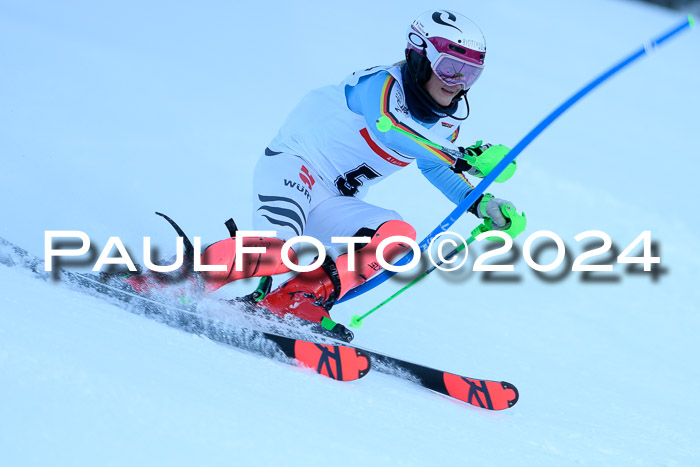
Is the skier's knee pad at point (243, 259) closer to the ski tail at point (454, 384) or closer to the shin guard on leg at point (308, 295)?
the shin guard on leg at point (308, 295)

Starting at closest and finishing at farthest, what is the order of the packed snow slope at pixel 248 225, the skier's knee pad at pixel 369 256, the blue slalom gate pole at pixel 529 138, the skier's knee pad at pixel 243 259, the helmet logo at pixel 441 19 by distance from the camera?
the packed snow slope at pixel 248 225 → the blue slalom gate pole at pixel 529 138 → the skier's knee pad at pixel 243 259 → the helmet logo at pixel 441 19 → the skier's knee pad at pixel 369 256

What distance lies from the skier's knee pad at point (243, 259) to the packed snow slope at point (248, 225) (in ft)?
1.15

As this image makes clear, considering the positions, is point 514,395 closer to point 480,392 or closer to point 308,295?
point 480,392

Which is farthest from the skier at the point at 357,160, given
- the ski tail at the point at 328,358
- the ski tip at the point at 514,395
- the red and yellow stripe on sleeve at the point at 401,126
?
the ski tip at the point at 514,395

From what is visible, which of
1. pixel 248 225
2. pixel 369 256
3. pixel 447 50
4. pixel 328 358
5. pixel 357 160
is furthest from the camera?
pixel 248 225

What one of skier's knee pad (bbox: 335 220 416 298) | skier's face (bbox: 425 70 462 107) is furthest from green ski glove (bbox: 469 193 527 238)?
skier's face (bbox: 425 70 462 107)

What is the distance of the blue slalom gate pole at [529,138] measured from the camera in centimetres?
246

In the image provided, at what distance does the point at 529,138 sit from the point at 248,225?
6.74 feet

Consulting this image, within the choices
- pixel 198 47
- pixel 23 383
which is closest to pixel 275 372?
pixel 23 383

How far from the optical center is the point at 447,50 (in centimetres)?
280

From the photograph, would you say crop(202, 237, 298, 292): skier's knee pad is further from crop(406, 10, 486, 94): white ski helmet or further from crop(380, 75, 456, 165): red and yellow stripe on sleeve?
Answer: crop(406, 10, 486, 94): white ski helmet

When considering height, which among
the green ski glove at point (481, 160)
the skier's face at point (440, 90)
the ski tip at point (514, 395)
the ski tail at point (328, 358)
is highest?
the skier's face at point (440, 90)

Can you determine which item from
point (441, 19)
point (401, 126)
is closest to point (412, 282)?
point (401, 126)

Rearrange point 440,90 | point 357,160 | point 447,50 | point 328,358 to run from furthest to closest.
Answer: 1. point 357,160
2. point 440,90
3. point 447,50
4. point 328,358
